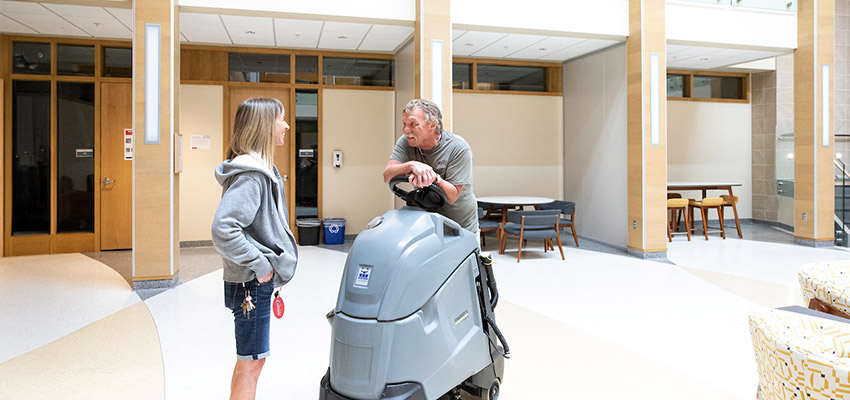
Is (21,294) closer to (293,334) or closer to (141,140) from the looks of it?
(141,140)

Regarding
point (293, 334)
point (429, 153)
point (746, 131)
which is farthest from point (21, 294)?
point (746, 131)

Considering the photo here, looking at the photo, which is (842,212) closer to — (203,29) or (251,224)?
(251,224)

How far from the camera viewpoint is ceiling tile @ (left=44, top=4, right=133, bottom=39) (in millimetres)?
5387

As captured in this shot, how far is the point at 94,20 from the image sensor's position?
19.0 ft

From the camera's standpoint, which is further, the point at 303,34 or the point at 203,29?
the point at 303,34

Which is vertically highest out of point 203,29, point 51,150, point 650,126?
point 203,29

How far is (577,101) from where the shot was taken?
8156mm

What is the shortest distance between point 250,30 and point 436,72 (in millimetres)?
2628

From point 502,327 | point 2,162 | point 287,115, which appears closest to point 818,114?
point 502,327

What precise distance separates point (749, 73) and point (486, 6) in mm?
6476

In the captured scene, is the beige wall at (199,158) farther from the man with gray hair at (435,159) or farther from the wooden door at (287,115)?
the man with gray hair at (435,159)

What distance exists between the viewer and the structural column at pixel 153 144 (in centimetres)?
485

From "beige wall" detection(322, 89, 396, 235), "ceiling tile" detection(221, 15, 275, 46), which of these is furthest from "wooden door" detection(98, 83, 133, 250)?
"beige wall" detection(322, 89, 396, 235)

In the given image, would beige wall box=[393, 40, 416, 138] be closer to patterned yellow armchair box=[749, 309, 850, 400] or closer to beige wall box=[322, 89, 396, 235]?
beige wall box=[322, 89, 396, 235]
